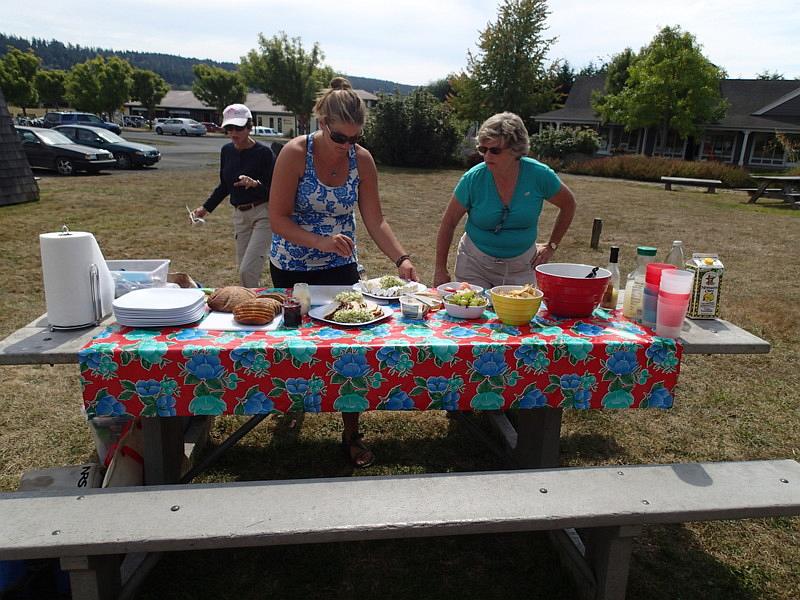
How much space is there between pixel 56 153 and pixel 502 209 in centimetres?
1781

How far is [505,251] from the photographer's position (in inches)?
139

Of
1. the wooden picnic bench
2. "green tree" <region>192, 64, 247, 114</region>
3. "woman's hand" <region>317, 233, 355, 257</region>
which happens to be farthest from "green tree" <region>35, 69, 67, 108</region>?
"woman's hand" <region>317, 233, 355, 257</region>

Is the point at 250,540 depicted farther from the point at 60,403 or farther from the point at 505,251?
the point at 60,403

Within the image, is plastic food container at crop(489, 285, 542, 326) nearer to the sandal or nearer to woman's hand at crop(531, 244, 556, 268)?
woman's hand at crop(531, 244, 556, 268)

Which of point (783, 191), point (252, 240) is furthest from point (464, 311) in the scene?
point (783, 191)

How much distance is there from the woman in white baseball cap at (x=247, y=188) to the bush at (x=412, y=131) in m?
19.4

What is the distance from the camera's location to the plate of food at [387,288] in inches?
113

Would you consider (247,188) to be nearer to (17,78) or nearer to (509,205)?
(509,205)

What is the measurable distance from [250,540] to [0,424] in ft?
9.22

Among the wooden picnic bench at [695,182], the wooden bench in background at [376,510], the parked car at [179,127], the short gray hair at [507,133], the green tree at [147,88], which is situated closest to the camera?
the wooden bench in background at [376,510]

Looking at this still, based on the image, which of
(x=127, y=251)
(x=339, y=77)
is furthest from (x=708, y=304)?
(x=127, y=251)

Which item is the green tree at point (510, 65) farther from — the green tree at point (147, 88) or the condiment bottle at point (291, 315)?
the green tree at point (147, 88)

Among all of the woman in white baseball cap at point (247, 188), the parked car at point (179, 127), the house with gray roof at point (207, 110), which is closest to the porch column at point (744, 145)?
the woman in white baseball cap at point (247, 188)

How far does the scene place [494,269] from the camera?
3.57 metres
